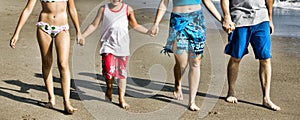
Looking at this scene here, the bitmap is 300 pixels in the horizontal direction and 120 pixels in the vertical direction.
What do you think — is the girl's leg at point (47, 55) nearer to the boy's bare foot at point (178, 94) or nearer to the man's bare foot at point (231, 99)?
the boy's bare foot at point (178, 94)

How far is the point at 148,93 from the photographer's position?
6973mm

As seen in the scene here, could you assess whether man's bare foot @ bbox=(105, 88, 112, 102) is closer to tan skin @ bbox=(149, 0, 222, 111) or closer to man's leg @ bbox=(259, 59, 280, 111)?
tan skin @ bbox=(149, 0, 222, 111)

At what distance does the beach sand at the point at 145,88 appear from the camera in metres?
6.07

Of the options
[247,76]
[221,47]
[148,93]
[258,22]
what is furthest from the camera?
[221,47]

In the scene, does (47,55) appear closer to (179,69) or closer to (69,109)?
(69,109)

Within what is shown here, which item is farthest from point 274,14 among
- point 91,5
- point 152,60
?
point 152,60

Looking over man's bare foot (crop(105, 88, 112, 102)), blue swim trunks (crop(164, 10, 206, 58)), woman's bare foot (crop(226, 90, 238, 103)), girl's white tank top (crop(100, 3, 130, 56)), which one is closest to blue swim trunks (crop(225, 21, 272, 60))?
woman's bare foot (crop(226, 90, 238, 103))

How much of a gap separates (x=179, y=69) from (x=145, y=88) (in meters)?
0.91

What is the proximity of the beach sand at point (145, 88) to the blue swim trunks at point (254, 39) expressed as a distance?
0.67 metres

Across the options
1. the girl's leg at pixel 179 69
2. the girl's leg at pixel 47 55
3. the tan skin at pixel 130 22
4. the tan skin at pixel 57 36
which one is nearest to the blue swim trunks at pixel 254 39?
the girl's leg at pixel 179 69

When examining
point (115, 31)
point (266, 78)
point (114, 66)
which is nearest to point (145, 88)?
point (114, 66)

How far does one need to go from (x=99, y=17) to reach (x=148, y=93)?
4.69 ft

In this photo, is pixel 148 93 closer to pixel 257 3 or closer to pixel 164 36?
pixel 257 3

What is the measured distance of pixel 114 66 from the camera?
6.20 metres
